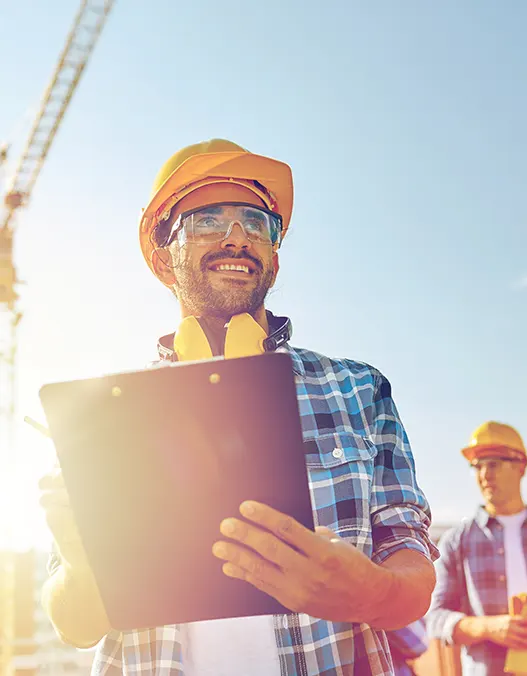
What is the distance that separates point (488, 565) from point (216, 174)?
15.1 feet

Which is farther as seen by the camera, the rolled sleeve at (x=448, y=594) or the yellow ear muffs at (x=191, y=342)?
the rolled sleeve at (x=448, y=594)

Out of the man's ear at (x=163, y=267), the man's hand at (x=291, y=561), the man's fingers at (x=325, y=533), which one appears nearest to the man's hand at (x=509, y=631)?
the man's ear at (x=163, y=267)

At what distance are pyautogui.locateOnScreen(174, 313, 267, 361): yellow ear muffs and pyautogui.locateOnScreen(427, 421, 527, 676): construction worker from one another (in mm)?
3728

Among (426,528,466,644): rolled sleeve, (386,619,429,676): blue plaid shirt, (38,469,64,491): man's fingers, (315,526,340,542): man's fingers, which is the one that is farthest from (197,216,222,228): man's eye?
(386,619,429,676): blue plaid shirt

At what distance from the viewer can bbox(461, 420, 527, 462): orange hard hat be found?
7.01 m

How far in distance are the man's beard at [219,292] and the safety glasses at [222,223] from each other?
0.08 metres

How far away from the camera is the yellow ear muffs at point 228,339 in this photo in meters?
2.83

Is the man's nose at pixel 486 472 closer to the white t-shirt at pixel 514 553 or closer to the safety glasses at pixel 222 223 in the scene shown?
the white t-shirt at pixel 514 553

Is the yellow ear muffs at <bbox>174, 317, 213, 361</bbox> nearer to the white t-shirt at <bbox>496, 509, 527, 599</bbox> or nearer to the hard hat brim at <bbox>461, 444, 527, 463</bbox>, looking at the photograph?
the white t-shirt at <bbox>496, 509, 527, 599</bbox>

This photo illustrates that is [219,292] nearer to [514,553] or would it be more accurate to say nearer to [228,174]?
[228,174]

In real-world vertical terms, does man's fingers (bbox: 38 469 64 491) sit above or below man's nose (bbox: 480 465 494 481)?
below

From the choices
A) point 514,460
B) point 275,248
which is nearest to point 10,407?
point 514,460

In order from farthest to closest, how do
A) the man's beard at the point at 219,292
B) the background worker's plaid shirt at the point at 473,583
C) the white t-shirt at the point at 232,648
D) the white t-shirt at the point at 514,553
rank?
the white t-shirt at the point at 514,553, the background worker's plaid shirt at the point at 473,583, the man's beard at the point at 219,292, the white t-shirt at the point at 232,648

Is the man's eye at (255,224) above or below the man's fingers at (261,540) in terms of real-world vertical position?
above
